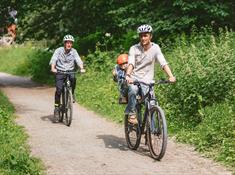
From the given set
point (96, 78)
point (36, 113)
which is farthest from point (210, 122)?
point (96, 78)

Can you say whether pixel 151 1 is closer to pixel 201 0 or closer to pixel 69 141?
pixel 201 0

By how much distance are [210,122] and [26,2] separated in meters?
17.2

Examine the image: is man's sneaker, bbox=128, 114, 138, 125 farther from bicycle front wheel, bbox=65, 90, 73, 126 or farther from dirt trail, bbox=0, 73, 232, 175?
bicycle front wheel, bbox=65, 90, 73, 126

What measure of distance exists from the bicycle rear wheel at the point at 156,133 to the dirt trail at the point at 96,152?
164mm

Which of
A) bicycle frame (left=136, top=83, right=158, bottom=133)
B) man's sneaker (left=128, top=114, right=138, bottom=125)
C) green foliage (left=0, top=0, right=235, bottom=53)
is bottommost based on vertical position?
man's sneaker (left=128, top=114, right=138, bottom=125)

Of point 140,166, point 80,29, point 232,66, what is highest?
point 80,29

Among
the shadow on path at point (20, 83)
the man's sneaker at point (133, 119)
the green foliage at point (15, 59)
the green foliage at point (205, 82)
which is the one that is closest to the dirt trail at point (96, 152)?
the man's sneaker at point (133, 119)

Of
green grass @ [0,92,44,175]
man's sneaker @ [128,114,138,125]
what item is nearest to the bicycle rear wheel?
man's sneaker @ [128,114,138,125]

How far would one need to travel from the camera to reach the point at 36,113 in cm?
1546

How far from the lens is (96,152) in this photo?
31.7 feet

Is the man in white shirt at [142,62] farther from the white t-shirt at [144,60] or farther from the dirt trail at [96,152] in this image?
the dirt trail at [96,152]

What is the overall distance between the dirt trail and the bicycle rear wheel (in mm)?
164

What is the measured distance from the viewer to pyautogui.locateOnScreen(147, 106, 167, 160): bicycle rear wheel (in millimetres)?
8594

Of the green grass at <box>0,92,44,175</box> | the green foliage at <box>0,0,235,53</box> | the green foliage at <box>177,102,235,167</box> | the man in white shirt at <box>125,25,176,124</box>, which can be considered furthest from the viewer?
the green foliage at <box>0,0,235,53</box>
